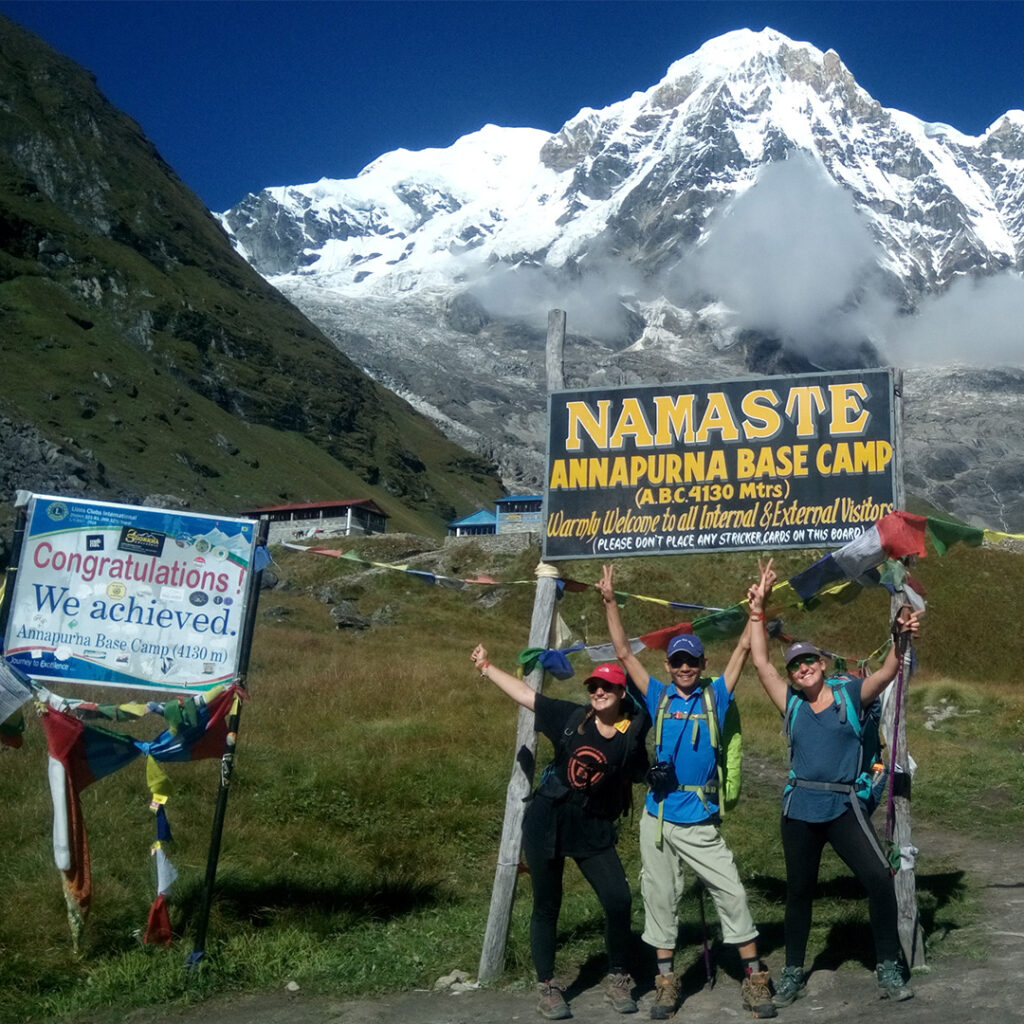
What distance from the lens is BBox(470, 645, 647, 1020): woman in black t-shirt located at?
674 centimetres

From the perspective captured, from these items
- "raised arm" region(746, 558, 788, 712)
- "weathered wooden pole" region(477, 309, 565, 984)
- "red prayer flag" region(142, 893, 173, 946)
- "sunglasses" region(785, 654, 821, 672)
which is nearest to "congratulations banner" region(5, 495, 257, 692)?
"red prayer flag" region(142, 893, 173, 946)

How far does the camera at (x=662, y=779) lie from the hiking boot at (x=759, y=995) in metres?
1.08

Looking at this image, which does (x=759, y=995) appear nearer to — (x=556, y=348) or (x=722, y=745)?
(x=722, y=745)

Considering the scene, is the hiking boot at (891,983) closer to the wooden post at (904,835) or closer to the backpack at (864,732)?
the wooden post at (904,835)

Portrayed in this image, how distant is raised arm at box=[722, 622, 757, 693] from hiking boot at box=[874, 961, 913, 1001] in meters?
1.72

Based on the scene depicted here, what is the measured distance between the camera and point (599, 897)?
6.82 meters

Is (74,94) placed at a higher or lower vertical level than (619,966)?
higher

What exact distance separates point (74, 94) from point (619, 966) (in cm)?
17582

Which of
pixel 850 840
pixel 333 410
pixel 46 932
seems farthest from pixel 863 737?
pixel 333 410

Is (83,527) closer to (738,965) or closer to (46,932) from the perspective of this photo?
(46,932)

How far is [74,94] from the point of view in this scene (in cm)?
16050

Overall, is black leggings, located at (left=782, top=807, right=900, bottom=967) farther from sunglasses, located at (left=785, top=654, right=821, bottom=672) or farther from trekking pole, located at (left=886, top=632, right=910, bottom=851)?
sunglasses, located at (left=785, top=654, right=821, bottom=672)

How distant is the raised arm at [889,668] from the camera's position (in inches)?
261

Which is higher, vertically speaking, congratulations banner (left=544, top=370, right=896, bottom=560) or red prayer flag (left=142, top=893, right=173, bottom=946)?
congratulations banner (left=544, top=370, right=896, bottom=560)
